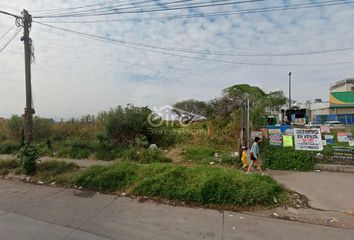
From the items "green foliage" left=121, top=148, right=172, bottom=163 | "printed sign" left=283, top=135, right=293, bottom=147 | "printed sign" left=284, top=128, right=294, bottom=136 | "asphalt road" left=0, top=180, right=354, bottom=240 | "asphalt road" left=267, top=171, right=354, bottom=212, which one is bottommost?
"asphalt road" left=0, top=180, right=354, bottom=240

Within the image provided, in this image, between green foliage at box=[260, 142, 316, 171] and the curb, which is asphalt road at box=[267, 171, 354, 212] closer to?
the curb

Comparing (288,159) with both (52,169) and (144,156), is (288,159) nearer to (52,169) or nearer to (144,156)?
(144,156)

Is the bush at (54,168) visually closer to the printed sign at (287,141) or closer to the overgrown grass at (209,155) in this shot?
the overgrown grass at (209,155)

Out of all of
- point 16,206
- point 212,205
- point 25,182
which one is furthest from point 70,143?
point 212,205

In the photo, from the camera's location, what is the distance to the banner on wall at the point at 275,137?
955 cm

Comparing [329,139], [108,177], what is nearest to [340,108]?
[329,139]

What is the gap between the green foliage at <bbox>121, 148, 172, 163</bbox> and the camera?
979 centimetres

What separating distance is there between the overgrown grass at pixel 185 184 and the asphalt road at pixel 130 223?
0.45 meters

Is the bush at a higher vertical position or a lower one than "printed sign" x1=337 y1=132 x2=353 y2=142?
lower

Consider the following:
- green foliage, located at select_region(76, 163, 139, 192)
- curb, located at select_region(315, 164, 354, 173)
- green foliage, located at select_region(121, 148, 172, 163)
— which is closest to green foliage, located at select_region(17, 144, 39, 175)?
green foliage, located at select_region(76, 163, 139, 192)

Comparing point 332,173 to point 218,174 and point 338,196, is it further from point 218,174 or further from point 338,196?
point 218,174

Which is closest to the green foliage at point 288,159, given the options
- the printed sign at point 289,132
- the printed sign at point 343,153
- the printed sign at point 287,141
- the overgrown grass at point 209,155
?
the printed sign at point 287,141

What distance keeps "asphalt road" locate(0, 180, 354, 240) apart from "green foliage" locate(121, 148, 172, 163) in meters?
3.99

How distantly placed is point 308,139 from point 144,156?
6.52m
